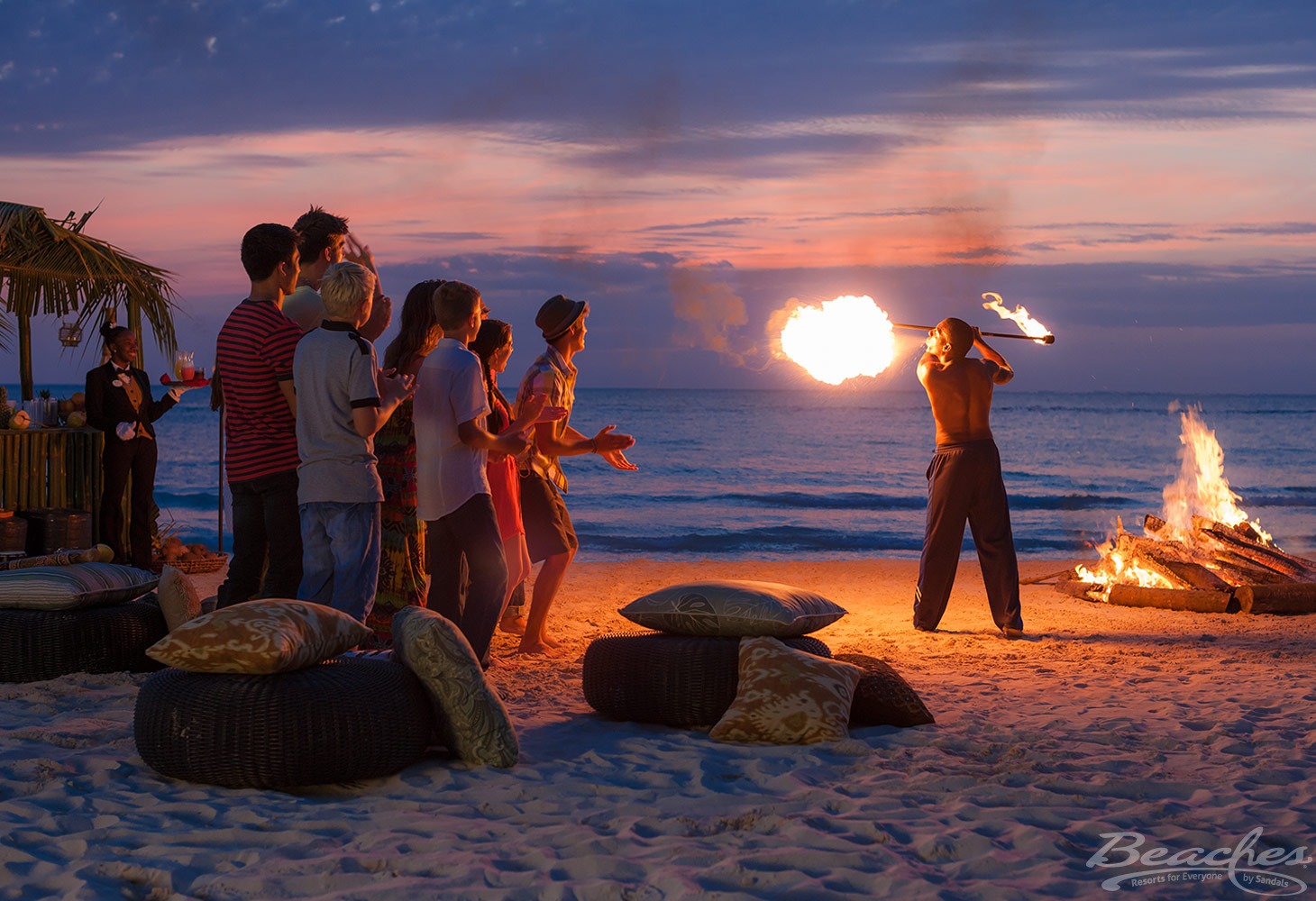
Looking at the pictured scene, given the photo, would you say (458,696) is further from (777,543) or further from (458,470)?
(777,543)

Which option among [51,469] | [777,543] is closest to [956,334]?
[51,469]

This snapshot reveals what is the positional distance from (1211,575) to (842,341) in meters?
3.61

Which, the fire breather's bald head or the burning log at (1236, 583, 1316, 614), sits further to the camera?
the burning log at (1236, 583, 1316, 614)

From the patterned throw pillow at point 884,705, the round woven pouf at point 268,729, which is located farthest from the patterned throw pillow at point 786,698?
the round woven pouf at point 268,729

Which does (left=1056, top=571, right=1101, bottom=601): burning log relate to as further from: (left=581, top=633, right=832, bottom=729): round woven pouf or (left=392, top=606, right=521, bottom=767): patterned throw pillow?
(left=392, top=606, right=521, bottom=767): patterned throw pillow

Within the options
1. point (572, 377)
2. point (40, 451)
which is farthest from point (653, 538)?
point (572, 377)

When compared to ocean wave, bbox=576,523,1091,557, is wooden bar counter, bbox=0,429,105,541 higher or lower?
higher

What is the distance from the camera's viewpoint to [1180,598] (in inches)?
374

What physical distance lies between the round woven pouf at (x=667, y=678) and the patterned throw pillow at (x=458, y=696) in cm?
89

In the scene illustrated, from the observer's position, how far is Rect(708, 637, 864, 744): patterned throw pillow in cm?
505

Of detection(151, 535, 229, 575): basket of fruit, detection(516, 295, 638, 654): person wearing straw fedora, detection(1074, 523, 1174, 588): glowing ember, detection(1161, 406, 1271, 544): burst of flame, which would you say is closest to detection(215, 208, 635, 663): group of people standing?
detection(516, 295, 638, 654): person wearing straw fedora

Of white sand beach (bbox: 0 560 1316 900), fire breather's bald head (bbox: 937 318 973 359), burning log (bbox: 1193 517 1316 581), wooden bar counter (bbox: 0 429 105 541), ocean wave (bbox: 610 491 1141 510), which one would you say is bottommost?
ocean wave (bbox: 610 491 1141 510)

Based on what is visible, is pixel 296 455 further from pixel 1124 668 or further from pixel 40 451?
pixel 40 451

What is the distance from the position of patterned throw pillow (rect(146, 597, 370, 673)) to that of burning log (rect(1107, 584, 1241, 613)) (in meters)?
7.41
